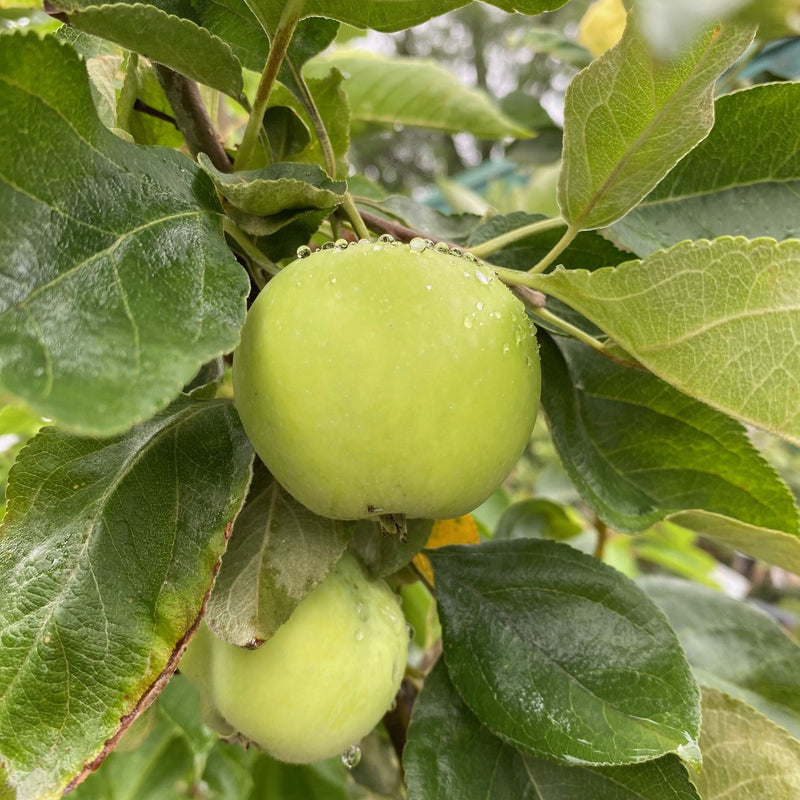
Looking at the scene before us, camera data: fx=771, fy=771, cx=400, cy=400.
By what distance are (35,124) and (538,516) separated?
0.77 meters

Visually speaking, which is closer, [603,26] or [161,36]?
[161,36]

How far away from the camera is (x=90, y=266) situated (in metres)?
0.32

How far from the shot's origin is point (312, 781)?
0.82m

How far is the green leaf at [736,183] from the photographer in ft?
1.63

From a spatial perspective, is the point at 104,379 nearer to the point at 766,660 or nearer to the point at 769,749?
the point at 769,749

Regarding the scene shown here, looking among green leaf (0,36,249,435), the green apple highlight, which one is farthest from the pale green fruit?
green leaf (0,36,249,435)

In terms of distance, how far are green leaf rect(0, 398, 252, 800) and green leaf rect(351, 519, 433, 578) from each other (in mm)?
123

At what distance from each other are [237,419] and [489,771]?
11.7 inches

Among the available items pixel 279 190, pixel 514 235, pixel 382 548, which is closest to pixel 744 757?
pixel 382 548

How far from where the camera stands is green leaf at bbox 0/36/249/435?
29 cm

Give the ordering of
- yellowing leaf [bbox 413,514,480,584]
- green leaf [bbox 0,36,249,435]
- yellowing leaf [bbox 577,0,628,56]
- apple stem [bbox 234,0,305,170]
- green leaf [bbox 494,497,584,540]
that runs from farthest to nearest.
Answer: yellowing leaf [bbox 577,0,628,56] → green leaf [bbox 494,497,584,540] → yellowing leaf [bbox 413,514,480,584] → apple stem [bbox 234,0,305,170] → green leaf [bbox 0,36,249,435]

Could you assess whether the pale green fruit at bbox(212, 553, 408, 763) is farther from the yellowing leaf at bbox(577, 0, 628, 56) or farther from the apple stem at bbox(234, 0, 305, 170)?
the yellowing leaf at bbox(577, 0, 628, 56)

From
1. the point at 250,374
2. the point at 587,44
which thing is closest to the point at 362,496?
the point at 250,374

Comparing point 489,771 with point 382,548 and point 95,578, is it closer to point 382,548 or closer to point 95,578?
point 382,548
